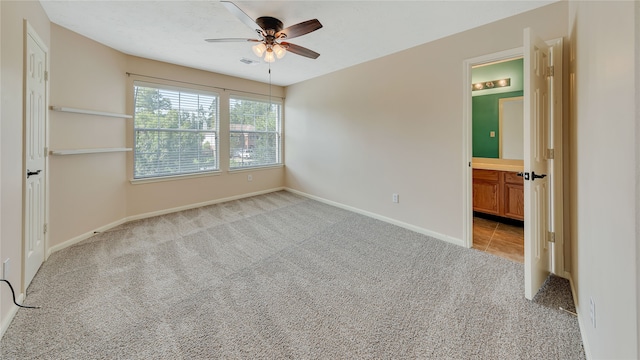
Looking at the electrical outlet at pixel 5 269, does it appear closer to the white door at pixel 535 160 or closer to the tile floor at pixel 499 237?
the white door at pixel 535 160

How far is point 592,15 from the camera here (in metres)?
1.32

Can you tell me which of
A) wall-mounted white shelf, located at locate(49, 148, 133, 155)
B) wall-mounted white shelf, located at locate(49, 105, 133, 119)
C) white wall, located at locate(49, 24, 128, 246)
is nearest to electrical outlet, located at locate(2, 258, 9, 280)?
white wall, located at locate(49, 24, 128, 246)

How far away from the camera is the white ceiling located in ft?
7.47

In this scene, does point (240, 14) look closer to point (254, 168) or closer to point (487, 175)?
point (254, 168)

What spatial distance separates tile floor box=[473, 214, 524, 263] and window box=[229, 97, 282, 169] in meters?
4.17

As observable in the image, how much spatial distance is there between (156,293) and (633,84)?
2.84m

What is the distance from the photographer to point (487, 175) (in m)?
3.71

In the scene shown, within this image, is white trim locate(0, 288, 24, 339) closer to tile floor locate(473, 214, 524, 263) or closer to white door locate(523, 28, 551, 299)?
white door locate(523, 28, 551, 299)

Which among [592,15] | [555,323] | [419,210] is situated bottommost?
[555,323]

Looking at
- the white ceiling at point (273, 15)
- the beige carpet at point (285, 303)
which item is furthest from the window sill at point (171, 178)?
the white ceiling at point (273, 15)

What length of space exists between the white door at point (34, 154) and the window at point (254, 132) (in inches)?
107

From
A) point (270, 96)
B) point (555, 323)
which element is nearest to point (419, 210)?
point (555, 323)

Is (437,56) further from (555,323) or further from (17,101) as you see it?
(17,101)

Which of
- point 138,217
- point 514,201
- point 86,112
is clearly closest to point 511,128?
point 514,201
